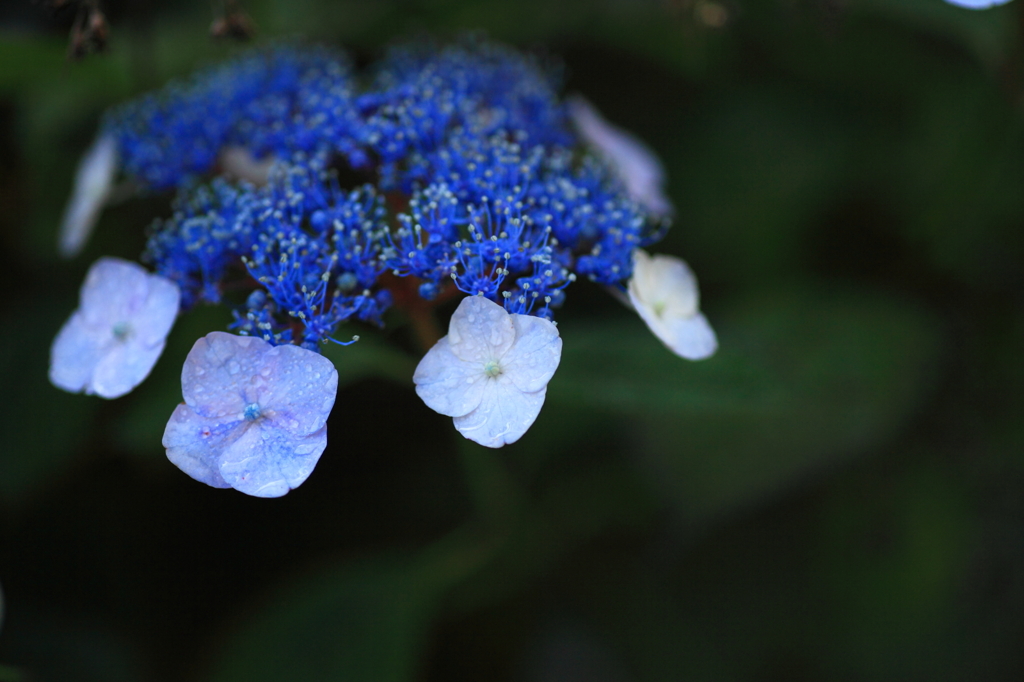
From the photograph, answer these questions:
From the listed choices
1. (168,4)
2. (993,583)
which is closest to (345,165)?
(168,4)

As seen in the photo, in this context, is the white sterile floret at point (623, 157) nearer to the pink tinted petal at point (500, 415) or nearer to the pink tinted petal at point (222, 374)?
the pink tinted petal at point (500, 415)

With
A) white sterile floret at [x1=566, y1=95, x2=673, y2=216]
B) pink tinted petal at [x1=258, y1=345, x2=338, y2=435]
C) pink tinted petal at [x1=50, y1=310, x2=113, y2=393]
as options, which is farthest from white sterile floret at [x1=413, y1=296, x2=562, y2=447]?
white sterile floret at [x1=566, y1=95, x2=673, y2=216]

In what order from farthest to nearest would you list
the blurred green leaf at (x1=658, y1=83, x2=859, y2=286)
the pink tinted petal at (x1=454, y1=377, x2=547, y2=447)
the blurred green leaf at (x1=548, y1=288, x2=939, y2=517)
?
the blurred green leaf at (x1=658, y1=83, x2=859, y2=286), the blurred green leaf at (x1=548, y1=288, x2=939, y2=517), the pink tinted petal at (x1=454, y1=377, x2=547, y2=447)

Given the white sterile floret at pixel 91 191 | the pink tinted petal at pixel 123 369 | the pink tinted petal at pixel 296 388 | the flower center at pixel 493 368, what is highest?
the flower center at pixel 493 368

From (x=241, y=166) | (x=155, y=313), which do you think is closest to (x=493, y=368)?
(x=155, y=313)

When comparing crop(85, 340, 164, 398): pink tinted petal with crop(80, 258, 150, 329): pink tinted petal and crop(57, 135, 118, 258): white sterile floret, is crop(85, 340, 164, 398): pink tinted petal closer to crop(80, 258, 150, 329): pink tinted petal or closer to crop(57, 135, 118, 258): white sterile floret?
crop(80, 258, 150, 329): pink tinted petal

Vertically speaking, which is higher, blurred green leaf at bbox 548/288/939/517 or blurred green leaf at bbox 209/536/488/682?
blurred green leaf at bbox 548/288/939/517

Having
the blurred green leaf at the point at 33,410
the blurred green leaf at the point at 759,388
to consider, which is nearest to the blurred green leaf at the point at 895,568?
the blurred green leaf at the point at 759,388


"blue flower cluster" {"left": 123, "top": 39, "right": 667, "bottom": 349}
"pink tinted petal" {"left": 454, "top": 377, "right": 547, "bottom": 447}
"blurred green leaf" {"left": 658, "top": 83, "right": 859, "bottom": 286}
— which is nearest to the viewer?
"pink tinted petal" {"left": 454, "top": 377, "right": 547, "bottom": 447}
